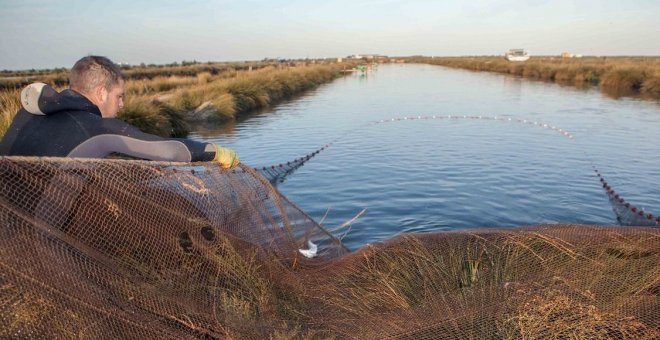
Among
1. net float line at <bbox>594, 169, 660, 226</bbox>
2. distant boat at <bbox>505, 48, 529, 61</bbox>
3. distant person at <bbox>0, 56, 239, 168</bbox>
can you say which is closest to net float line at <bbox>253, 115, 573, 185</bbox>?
distant person at <bbox>0, 56, 239, 168</bbox>

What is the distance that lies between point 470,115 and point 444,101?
21.6 feet

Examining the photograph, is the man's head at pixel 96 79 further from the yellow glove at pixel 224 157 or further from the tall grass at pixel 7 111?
the tall grass at pixel 7 111

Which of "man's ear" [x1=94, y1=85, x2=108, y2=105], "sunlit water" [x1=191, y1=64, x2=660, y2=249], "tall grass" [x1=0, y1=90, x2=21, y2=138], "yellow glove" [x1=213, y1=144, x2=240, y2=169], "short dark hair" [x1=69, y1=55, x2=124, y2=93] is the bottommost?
"sunlit water" [x1=191, y1=64, x2=660, y2=249]

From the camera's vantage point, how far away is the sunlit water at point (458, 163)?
27.6ft

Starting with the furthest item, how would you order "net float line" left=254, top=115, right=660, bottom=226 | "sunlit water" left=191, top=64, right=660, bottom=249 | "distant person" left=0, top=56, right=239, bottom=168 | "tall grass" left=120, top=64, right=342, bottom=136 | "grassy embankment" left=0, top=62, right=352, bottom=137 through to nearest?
"tall grass" left=120, top=64, right=342, bottom=136 < "grassy embankment" left=0, top=62, right=352, bottom=137 < "sunlit water" left=191, top=64, right=660, bottom=249 < "net float line" left=254, top=115, right=660, bottom=226 < "distant person" left=0, top=56, right=239, bottom=168

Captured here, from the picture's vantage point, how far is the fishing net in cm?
253

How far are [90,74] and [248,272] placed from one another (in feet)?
6.31

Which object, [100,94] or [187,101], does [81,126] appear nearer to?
[100,94]

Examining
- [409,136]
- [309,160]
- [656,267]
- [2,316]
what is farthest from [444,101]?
[2,316]

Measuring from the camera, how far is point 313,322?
3.41 metres

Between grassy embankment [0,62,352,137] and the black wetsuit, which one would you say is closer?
the black wetsuit

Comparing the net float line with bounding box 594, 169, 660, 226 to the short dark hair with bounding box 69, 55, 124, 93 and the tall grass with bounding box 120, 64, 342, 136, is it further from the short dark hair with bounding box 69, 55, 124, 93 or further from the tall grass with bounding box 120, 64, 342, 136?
the tall grass with bounding box 120, 64, 342, 136

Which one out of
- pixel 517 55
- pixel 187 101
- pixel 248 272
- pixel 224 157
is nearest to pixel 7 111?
pixel 224 157

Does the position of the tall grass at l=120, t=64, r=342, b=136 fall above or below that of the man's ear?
below
